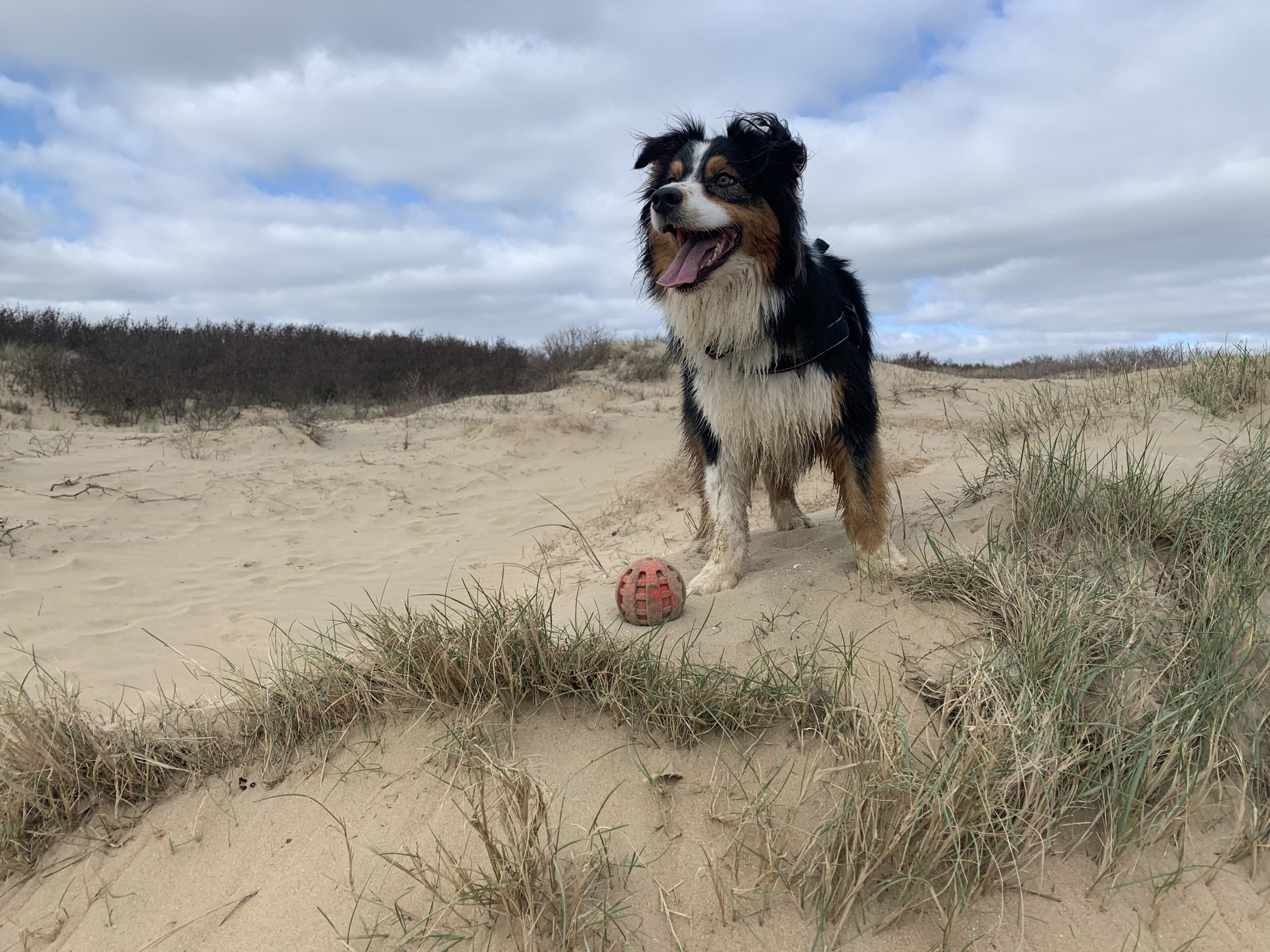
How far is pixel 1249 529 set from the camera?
262 centimetres

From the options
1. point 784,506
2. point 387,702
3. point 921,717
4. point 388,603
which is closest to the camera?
point 921,717

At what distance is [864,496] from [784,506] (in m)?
1.12

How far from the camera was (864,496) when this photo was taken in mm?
3178

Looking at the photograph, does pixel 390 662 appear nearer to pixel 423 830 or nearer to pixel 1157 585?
pixel 423 830

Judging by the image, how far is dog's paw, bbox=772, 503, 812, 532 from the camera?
14.1 ft

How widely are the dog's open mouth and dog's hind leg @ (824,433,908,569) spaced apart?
3.04ft

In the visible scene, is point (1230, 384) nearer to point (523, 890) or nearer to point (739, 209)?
point (739, 209)

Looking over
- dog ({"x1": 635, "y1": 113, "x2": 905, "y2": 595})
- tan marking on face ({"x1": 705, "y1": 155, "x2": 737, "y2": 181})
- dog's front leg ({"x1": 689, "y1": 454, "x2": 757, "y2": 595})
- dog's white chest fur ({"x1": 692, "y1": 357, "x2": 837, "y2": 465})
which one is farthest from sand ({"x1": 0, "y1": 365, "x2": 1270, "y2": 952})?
tan marking on face ({"x1": 705, "y1": 155, "x2": 737, "y2": 181})

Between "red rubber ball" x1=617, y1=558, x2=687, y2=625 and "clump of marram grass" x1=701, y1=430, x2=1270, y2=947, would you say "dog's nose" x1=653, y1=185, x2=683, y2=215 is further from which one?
"clump of marram grass" x1=701, y1=430, x2=1270, y2=947

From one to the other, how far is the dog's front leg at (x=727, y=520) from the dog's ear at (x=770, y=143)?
1.28m

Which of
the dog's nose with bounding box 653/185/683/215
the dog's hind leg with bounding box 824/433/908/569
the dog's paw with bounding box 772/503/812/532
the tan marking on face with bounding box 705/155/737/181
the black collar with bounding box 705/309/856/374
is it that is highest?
the tan marking on face with bounding box 705/155/737/181

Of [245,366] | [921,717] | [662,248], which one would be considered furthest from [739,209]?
[245,366]

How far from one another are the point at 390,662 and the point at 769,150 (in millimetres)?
2466

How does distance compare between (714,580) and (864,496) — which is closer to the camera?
(864,496)
